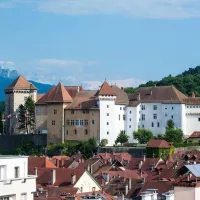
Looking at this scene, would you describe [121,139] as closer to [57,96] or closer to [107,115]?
[107,115]

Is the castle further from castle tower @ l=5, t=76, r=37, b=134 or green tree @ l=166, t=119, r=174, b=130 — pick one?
castle tower @ l=5, t=76, r=37, b=134

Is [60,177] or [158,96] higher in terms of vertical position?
[158,96]

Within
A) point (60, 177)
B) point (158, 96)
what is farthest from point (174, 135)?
point (60, 177)

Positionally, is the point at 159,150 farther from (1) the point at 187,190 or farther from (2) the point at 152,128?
(1) the point at 187,190

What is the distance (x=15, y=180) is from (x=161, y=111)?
87223mm

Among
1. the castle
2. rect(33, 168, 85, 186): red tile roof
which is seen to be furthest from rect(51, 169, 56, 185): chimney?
the castle

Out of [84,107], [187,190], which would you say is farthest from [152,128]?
[187,190]

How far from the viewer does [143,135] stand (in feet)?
328

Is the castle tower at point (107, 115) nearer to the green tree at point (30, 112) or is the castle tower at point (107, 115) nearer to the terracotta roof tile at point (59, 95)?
the terracotta roof tile at point (59, 95)

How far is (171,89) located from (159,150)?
16.3m

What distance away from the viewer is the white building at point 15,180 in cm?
1620

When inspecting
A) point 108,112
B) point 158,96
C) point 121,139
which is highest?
point 158,96

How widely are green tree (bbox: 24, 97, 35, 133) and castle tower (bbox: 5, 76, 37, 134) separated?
1.92 meters

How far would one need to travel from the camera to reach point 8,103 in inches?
4454
